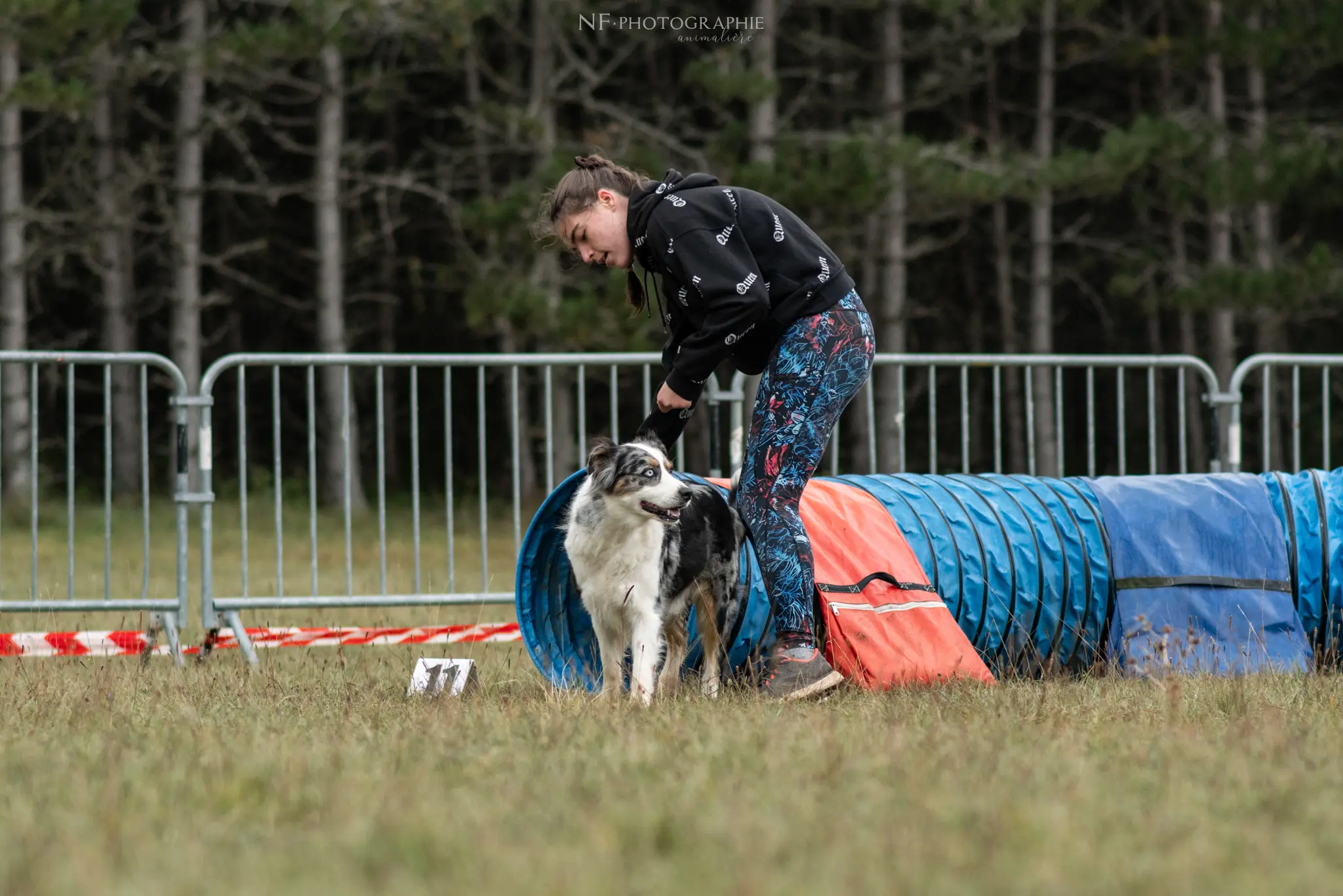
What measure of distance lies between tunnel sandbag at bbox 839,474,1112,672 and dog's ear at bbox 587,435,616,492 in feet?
4.75

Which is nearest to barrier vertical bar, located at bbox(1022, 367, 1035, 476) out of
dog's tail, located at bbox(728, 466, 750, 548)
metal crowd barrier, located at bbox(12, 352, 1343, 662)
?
metal crowd barrier, located at bbox(12, 352, 1343, 662)

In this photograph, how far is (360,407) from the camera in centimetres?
2417

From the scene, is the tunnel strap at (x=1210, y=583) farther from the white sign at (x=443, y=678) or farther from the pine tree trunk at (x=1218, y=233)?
the pine tree trunk at (x=1218, y=233)

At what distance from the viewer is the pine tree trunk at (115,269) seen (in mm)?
17625

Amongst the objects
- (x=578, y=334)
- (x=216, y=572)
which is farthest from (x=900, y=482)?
(x=578, y=334)

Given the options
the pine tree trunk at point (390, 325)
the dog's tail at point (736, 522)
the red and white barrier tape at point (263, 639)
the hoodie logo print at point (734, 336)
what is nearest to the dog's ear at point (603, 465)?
the dog's tail at point (736, 522)

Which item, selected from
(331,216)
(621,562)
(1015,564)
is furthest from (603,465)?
(331,216)

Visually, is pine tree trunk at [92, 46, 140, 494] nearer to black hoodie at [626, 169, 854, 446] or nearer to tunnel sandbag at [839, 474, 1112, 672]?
tunnel sandbag at [839, 474, 1112, 672]

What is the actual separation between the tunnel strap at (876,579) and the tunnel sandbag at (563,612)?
0.27 meters

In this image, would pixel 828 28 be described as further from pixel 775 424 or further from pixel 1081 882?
pixel 1081 882

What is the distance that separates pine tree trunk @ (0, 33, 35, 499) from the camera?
14.5 metres

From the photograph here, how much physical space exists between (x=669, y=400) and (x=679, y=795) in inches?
82.1

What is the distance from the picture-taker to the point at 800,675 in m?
4.89

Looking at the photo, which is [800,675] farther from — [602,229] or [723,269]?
[602,229]
